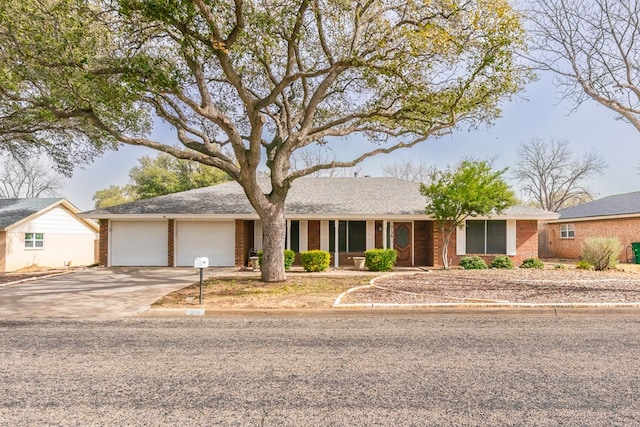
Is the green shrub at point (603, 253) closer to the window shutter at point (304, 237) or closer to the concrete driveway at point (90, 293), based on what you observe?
the window shutter at point (304, 237)

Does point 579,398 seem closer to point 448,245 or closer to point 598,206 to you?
point 448,245

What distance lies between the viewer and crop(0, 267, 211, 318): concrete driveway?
7.96 m

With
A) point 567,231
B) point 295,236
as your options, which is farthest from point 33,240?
point 567,231

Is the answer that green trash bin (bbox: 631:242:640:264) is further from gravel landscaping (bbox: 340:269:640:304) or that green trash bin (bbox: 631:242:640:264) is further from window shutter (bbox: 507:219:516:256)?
gravel landscaping (bbox: 340:269:640:304)

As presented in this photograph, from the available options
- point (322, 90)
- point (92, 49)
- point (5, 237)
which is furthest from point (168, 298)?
point (5, 237)

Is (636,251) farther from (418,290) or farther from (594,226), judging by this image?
(418,290)

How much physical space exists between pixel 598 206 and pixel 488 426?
27.4 metres

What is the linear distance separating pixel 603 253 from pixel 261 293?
13.5 meters

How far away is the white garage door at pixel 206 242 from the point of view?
16969 millimetres

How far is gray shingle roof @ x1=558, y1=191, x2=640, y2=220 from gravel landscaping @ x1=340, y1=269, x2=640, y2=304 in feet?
37.5

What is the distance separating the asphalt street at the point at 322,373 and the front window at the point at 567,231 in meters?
20.1

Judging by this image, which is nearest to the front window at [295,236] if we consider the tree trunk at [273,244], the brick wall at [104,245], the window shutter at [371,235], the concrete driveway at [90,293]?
the window shutter at [371,235]

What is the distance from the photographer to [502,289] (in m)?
9.83

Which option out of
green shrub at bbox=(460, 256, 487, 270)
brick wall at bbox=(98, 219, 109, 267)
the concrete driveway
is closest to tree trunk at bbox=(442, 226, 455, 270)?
green shrub at bbox=(460, 256, 487, 270)
